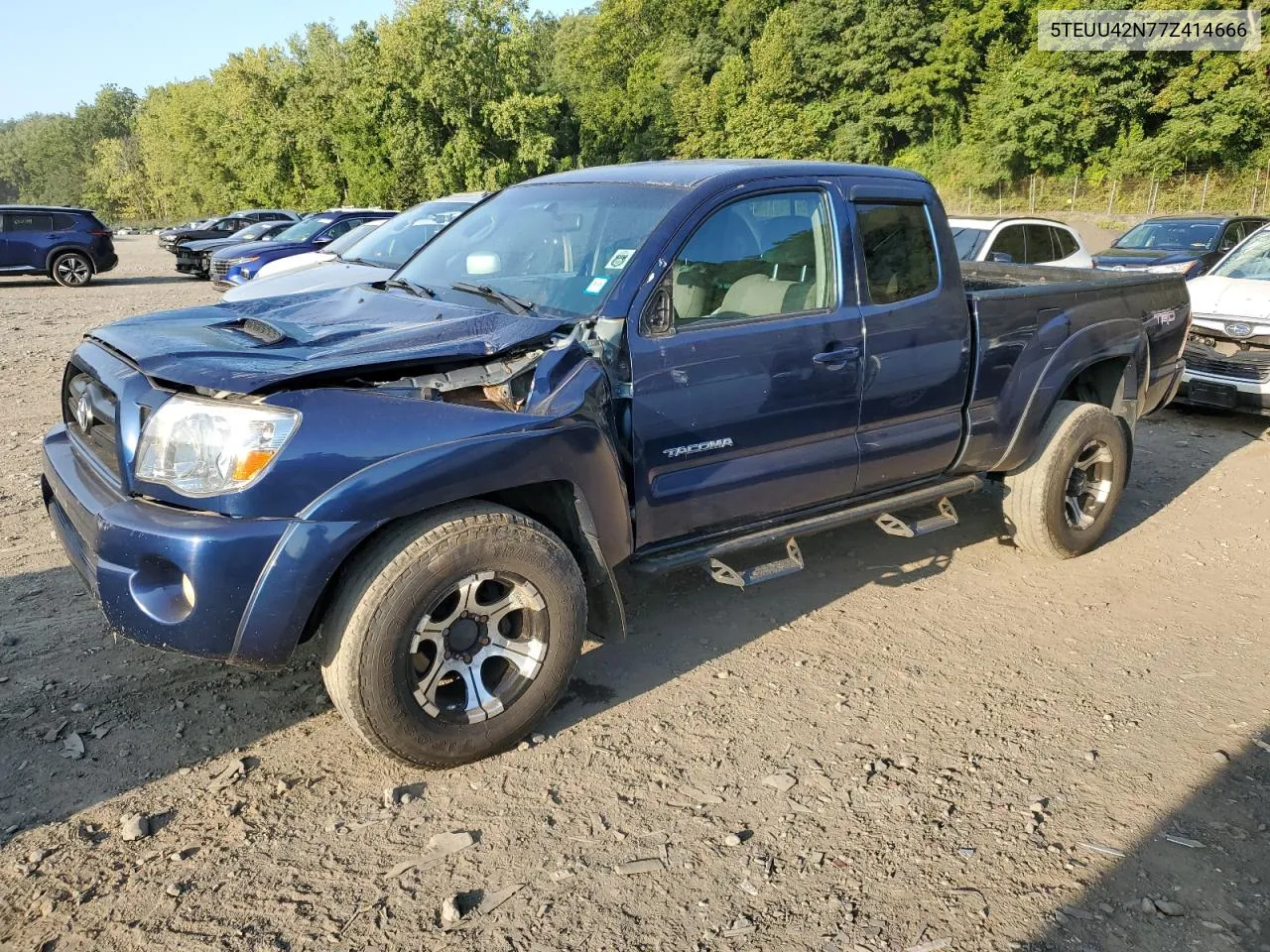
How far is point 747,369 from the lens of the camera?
361cm

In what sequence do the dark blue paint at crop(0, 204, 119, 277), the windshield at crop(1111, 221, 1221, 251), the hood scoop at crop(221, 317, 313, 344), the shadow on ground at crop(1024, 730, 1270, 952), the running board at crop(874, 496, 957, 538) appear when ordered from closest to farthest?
the shadow on ground at crop(1024, 730, 1270, 952), the hood scoop at crop(221, 317, 313, 344), the running board at crop(874, 496, 957, 538), the windshield at crop(1111, 221, 1221, 251), the dark blue paint at crop(0, 204, 119, 277)

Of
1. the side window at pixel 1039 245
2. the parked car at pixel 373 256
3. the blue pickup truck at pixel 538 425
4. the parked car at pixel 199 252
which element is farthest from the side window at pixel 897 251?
the parked car at pixel 199 252

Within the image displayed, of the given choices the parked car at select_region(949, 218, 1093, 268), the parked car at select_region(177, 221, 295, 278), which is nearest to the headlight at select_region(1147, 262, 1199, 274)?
the parked car at select_region(949, 218, 1093, 268)

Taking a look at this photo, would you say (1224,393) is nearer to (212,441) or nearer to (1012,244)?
(1012,244)

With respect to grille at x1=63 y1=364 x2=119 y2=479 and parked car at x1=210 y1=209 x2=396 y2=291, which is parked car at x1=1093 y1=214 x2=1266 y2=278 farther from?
grille at x1=63 y1=364 x2=119 y2=479

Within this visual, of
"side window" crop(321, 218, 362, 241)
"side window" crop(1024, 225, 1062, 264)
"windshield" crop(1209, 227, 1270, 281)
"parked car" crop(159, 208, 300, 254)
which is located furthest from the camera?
"parked car" crop(159, 208, 300, 254)

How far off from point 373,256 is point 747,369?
7.22m

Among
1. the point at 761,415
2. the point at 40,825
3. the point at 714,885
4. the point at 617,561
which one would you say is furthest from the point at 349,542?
the point at 761,415

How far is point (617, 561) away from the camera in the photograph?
3389mm

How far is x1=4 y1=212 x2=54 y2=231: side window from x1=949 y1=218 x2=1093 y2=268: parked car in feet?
62.1

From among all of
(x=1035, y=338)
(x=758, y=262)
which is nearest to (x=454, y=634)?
(x=758, y=262)

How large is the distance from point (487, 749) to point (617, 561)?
78cm

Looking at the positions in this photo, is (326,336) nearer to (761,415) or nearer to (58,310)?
(761,415)

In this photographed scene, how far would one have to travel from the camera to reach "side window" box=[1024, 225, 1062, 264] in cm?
1016
